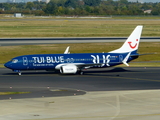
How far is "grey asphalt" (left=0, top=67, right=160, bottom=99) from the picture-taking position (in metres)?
46.4

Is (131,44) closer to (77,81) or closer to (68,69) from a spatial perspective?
(68,69)

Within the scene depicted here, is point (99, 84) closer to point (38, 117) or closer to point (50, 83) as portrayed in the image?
point (50, 83)

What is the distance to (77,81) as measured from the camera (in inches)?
2100

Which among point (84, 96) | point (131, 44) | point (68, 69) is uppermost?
point (131, 44)

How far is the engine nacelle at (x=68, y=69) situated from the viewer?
5709 cm

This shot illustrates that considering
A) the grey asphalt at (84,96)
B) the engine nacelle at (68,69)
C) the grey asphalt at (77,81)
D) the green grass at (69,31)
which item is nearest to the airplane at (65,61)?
the engine nacelle at (68,69)

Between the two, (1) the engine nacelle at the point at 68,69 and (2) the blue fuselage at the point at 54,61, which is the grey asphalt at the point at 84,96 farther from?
(2) the blue fuselage at the point at 54,61

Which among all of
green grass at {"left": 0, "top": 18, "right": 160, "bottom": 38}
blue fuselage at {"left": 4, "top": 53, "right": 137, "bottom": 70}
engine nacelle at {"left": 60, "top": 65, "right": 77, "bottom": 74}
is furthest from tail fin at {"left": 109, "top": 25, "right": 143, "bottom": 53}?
green grass at {"left": 0, "top": 18, "right": 160, "bottom": 38}

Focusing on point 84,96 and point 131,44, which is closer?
point 84,96

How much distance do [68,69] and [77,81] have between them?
176 inches

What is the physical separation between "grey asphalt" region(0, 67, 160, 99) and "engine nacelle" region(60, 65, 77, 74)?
2.68 feet

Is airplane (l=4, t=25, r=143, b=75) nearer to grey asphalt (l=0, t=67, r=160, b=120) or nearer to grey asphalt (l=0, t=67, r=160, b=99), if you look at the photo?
grey asphalt (l=0, t=67, r=160, b=99)

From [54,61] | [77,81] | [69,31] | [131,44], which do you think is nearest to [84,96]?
[77,81]

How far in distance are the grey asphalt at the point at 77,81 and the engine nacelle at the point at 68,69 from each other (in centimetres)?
82
